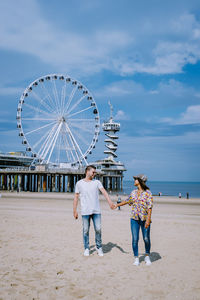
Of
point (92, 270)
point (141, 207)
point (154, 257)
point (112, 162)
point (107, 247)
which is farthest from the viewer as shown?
point (112, 162)

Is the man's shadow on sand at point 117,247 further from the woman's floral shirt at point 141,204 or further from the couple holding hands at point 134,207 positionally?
the woman's floral shirt at point 141,204

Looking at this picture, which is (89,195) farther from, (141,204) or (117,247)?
(117,247)

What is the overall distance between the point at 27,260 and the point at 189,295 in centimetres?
275

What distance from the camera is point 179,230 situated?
927cm

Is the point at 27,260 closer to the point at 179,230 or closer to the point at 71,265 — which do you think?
the point at 71,265

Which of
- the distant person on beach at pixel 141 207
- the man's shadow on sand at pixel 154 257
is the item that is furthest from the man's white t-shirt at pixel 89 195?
the man's shadow on sand at pixel 154 257

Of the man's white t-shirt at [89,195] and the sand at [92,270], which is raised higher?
the man's white t-shirt at [89,195]

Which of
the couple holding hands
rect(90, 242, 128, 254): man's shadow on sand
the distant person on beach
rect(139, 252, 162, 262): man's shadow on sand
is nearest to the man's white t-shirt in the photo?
the couple holding hands

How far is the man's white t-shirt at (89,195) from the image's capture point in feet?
17.5

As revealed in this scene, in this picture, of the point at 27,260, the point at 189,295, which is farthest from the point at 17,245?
the point at 189,295

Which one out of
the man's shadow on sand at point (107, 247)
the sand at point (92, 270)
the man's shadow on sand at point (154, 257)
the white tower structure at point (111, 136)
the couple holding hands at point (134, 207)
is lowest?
the man's shadow on sand at point (154, 257)

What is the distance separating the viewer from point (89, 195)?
17.6 feet

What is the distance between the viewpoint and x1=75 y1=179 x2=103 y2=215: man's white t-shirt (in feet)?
17.5

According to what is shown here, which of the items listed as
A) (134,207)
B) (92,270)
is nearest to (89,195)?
(134,207)
